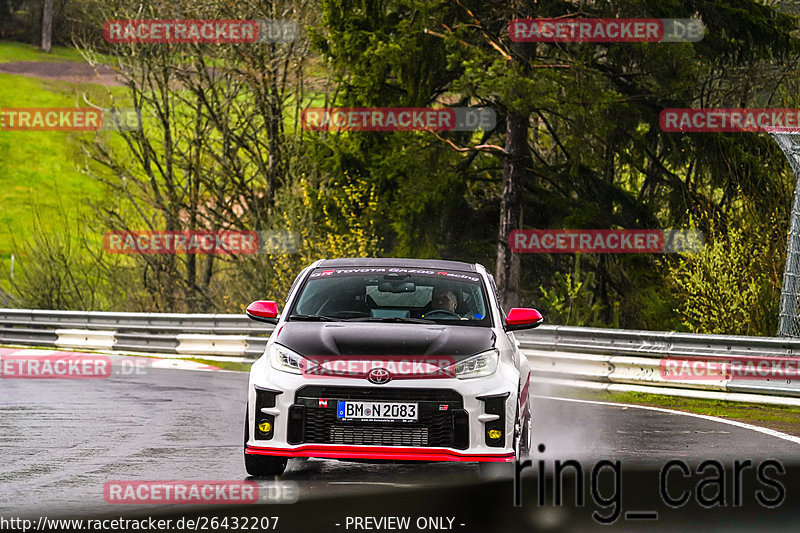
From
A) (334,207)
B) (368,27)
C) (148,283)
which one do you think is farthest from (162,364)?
(148,283)

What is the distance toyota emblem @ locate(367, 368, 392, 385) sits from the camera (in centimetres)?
856

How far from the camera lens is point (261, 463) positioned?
9.05 metres

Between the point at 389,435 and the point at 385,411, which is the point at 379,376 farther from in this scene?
the point at 389,435

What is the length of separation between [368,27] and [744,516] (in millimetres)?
22183

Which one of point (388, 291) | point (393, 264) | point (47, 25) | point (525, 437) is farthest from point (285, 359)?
point (47, 25)

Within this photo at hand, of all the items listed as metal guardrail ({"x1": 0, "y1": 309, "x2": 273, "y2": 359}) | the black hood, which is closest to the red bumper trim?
the black hood

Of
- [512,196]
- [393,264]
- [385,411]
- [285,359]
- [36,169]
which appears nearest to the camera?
[385,411]

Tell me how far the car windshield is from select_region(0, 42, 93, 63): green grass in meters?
81.9

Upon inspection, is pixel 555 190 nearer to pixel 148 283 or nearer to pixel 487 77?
pixel 487 77

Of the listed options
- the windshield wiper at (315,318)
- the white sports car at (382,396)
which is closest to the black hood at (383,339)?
the white sports car at (382,396)

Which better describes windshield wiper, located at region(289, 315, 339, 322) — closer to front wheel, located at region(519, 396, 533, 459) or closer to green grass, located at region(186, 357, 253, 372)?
front wheel, located at region(519, 396, 533, 459)

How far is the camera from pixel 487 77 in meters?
25.3

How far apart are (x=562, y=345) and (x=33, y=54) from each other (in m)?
78.4

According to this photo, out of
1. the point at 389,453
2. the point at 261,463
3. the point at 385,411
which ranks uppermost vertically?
the point at 385,411
